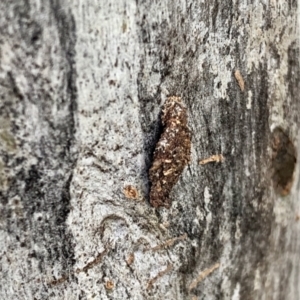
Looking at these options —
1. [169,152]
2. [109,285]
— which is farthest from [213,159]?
[109,285]

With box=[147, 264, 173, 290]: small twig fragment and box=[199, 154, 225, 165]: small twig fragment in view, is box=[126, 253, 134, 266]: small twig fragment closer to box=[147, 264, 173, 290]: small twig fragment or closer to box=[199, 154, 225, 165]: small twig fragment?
box=[147, 264, 173, 290]: small twig fragment

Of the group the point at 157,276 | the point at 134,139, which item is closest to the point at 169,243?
the point at 157,276

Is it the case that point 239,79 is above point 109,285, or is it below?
above

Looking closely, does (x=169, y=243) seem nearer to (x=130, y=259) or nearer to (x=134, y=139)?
(x=130, y=259)

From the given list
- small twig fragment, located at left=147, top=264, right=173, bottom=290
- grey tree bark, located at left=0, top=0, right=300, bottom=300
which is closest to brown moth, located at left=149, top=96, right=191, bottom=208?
grey tree bark, located at left=0, top=0, right=300, bottom=300

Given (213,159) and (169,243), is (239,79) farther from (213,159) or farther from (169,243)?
(169,243)

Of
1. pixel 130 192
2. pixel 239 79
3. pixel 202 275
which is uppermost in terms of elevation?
pixel 239 79

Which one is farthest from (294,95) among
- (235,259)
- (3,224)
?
(3,224)

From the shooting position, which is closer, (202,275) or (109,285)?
(109,285)
